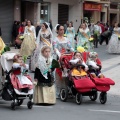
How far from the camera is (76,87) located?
9930 millimetres

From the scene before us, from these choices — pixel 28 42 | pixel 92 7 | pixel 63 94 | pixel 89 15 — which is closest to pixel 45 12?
pixel 92 7

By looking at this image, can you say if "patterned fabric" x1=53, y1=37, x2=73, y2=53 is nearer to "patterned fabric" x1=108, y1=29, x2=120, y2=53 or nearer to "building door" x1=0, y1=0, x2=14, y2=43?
"patterned fabric" x1=108, y1=29, x2=120, y2=53

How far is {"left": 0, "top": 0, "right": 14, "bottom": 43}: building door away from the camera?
29.1 meters

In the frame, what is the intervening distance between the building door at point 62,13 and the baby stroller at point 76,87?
2629 centimetres

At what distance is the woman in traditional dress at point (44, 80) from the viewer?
9945mm

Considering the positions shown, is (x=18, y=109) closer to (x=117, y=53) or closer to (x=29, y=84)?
(x=29, y=84)

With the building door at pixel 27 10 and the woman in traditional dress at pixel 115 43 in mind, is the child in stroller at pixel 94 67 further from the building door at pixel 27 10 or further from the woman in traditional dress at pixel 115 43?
the building door at pixel 27 10

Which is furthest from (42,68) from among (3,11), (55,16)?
(55,16)

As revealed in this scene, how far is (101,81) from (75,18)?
94.3 feet

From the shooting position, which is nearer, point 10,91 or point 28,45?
point 10,91

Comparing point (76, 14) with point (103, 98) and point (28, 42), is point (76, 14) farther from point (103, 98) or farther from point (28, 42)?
point (103, 98)

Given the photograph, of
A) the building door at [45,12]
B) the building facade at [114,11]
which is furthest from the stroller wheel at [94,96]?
the building facade at [114,11]

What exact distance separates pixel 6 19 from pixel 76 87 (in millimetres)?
20176

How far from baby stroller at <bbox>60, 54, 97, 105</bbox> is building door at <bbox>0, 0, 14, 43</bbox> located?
18.6 m
